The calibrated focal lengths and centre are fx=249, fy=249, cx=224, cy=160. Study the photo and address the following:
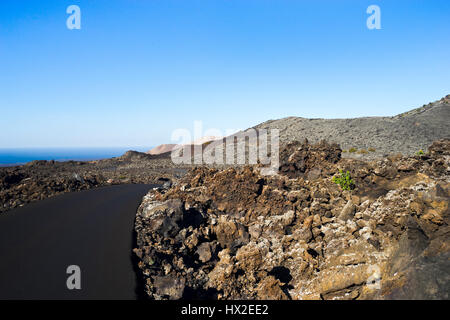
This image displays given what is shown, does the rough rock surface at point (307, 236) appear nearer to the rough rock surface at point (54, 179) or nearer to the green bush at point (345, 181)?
the green bush at point (345, 181)

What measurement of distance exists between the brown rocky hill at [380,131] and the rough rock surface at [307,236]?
53.2ft

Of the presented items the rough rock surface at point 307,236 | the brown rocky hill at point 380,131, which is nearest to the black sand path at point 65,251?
the rough rock surface at point 307,236

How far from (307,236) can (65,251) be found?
9.60 meters

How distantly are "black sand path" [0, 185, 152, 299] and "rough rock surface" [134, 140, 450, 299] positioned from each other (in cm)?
80

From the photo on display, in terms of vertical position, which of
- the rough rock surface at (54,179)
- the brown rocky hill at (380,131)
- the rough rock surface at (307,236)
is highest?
the brown rocky hill at (380,131)

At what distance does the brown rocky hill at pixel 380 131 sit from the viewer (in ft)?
104

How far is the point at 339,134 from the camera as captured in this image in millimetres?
40531

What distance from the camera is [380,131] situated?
124ft

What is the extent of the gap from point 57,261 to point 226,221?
7506 millimetres
